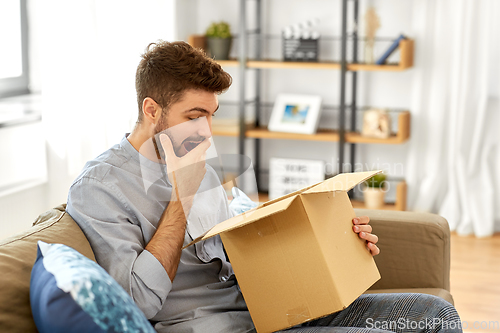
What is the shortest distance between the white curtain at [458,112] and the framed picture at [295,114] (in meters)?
0.59

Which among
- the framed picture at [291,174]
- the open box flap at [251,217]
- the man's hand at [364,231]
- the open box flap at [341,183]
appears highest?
the open box flap at [341,183]

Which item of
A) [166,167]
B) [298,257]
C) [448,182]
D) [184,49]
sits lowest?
[448,182]

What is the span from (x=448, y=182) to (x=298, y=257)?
242 cm

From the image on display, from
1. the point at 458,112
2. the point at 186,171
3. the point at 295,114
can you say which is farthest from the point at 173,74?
the point at 458,112

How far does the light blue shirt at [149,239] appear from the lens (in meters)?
1.07

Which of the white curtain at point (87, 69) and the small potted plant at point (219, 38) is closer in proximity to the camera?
the white curtain at point (87, 69)

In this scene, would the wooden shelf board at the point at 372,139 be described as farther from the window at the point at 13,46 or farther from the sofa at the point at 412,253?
the window at the point at 13,46

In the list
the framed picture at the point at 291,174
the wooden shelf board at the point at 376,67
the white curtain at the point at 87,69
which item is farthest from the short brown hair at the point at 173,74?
the framed picture at the point at 291,174

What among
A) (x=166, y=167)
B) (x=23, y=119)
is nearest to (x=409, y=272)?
(x=166, y=167)

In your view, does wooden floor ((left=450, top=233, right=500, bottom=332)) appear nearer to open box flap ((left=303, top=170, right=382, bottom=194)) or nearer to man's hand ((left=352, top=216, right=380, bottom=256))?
man's hand ((left=352, top=216, right=380, bottom=256))

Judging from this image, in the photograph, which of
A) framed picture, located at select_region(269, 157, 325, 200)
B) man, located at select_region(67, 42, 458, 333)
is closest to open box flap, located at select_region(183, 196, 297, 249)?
man, located at select_region(67, 42, 458, 333)

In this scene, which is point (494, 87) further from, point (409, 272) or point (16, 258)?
point (16, 258)

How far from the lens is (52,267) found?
2.82 ft

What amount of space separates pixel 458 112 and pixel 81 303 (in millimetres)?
2747
